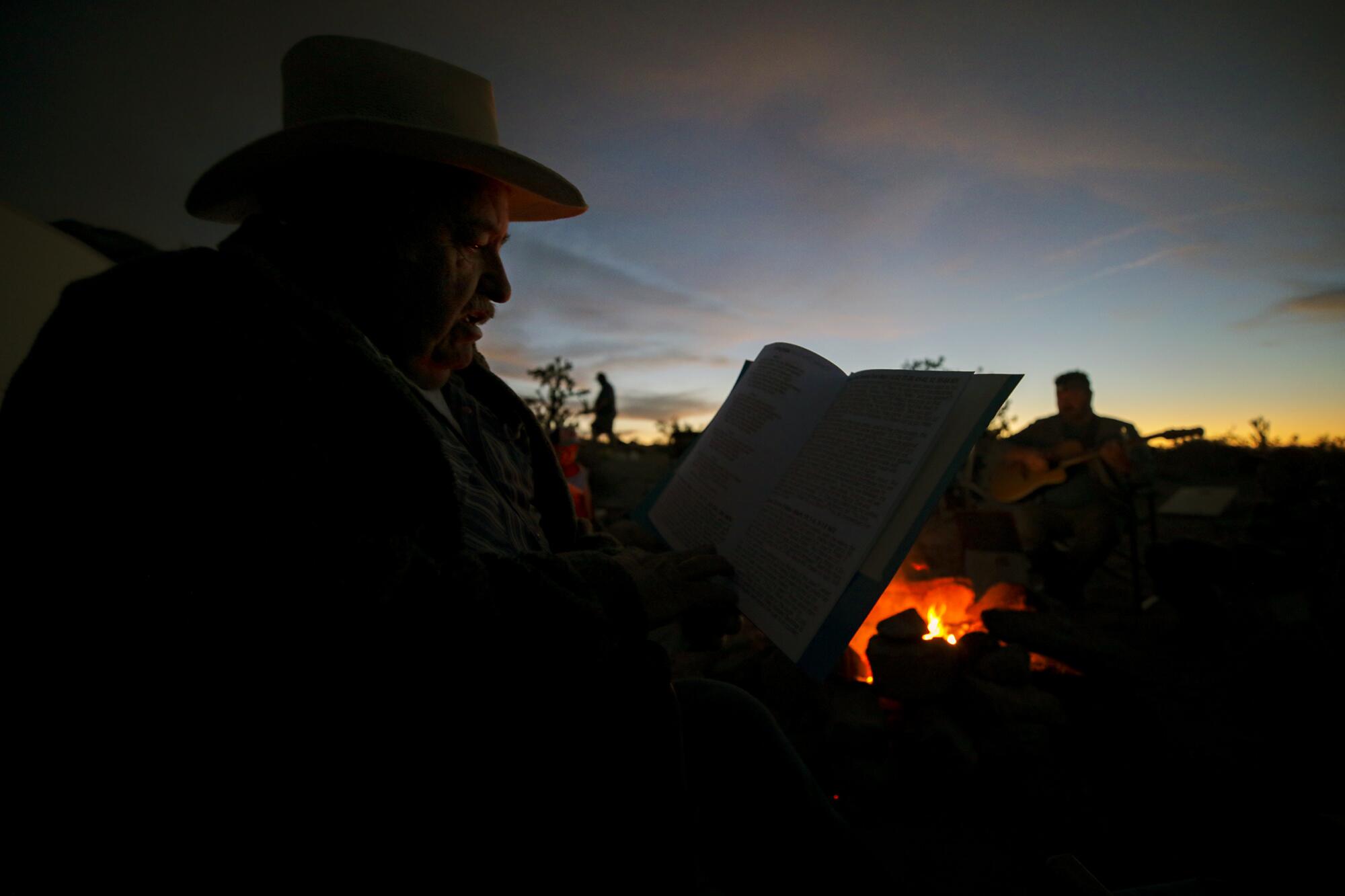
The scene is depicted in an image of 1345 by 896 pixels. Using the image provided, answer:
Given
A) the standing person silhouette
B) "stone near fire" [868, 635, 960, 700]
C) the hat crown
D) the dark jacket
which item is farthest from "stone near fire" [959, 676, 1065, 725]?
the standing person silhouette

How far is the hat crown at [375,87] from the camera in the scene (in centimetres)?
134

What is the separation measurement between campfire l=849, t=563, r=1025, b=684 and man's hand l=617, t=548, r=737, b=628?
259 cm

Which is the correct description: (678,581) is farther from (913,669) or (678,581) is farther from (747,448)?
(913,669)

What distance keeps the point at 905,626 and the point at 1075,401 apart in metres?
4.24

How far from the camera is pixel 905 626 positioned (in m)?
3.12

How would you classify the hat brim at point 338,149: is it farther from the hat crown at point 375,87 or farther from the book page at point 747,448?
the book page at point 747,448

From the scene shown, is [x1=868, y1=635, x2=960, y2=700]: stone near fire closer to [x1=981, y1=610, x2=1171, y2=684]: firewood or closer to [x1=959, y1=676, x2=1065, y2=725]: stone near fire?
[x1=959, y1=676, x2=1065, y2=725]: stone near fire

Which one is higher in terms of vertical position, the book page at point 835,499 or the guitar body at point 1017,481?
the guitar body at point 1017,481

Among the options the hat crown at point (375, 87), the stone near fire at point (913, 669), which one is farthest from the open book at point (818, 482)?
the stone near fire at point (913, 669)

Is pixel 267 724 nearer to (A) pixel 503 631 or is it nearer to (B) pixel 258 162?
(A) pixel 503 631

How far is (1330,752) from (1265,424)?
1515 centimetres

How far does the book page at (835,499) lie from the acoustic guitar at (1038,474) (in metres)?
5.57

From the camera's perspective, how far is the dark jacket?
0.76 m

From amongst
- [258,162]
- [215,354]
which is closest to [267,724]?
[215,354]
